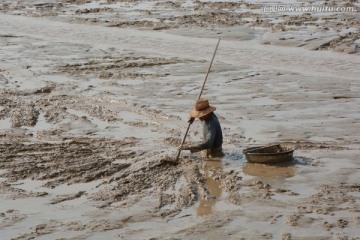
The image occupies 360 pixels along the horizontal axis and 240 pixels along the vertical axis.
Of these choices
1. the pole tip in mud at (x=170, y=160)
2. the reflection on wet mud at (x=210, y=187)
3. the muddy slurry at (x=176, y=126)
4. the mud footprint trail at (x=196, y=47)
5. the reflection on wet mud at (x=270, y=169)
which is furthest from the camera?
the mud footprint trail at (x=196, y=47)

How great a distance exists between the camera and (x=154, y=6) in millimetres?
22250

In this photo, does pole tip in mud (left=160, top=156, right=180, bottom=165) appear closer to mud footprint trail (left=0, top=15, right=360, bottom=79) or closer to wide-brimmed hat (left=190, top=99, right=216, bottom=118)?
wide-brimmed hat (left=190, top=99, right=216, bottom=118)

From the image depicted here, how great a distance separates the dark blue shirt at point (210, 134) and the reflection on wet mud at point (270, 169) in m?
0.51

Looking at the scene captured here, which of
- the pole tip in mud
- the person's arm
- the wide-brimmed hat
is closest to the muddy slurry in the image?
the pole tip in mud

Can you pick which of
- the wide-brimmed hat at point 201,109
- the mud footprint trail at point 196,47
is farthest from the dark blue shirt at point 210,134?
the mud footprint trail at point 196,47

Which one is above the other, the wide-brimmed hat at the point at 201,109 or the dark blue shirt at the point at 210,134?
the wide-brimmed hat at the point at 201,109

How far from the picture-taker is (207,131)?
9.09 meters

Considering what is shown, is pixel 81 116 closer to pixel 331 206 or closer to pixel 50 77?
pixel 50 77

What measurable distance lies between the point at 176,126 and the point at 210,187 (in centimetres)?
253

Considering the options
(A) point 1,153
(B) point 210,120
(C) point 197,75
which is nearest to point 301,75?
(C) point 197,75

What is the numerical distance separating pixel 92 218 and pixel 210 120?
2.34 metres

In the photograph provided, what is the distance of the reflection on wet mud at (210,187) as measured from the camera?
7.62 metres

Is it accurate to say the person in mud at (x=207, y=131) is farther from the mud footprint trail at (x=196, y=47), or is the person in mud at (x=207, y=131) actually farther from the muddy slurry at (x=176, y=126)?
the mud footprint trail at (x=196, y=47)

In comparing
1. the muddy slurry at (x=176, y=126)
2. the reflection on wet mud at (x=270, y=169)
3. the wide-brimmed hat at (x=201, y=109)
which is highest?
the wide-brimmed hat at (x=201, y=109)
